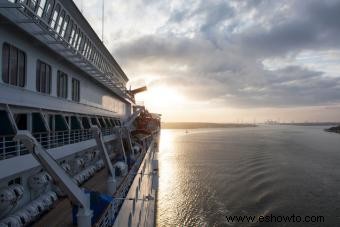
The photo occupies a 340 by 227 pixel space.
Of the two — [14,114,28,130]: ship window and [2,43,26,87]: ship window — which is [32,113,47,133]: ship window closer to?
[14,114,28,130]: ship window

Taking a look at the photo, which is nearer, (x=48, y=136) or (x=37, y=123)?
(x=48, y=136)

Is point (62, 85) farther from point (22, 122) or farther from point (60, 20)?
point (22, 122)

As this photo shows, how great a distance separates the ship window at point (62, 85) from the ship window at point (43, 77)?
1.29m

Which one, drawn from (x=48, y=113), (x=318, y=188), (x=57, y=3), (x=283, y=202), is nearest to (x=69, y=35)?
(x=57, y=3)

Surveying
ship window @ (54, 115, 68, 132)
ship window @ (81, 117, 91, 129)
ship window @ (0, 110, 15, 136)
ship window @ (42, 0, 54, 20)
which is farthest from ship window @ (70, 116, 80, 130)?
ship window @ (0, 110, 15, 136)

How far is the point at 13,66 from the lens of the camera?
438 inches

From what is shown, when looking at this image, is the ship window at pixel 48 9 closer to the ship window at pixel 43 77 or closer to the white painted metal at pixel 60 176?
the ship window at pixel 43 77

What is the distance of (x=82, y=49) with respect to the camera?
23.0 metres

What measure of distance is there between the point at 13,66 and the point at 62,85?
5444 millimetres

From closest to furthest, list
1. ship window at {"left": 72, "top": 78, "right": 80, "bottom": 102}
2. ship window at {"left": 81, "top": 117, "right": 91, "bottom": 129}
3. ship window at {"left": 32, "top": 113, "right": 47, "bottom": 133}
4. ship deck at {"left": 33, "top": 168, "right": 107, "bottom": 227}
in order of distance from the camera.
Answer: ship deck at {"left": 33, "top": 168, "right": 107, "bottom": 227} < ship window at {"left": 32, "top": 113, "right": 47, "bottom": 133} < ship window at {"left": 72, "top": 78, "right": 80, "bottom": 102} < ship window at {"left": 81, "top": 117, "right": 91, "bottom": 129}

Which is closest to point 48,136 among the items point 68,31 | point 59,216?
point 59,216

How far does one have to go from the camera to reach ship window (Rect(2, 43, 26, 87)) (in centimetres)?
1041

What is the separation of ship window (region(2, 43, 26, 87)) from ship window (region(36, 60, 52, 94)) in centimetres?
141

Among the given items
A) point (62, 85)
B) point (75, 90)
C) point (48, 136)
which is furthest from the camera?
point (75, 90)
